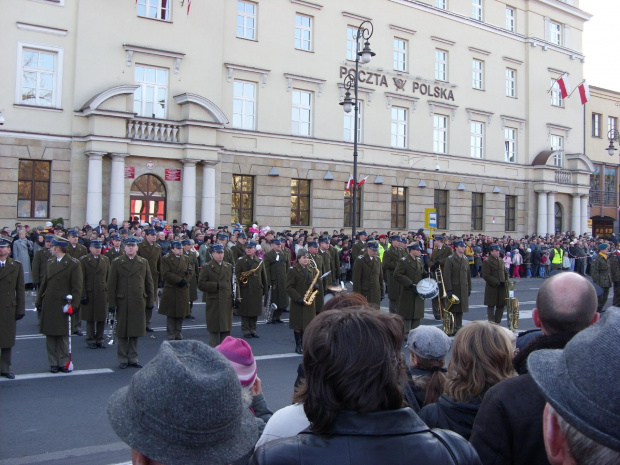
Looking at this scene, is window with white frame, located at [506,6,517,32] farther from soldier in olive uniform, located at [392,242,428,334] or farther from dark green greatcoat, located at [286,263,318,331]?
dark green greatcoat, located at [286,263,318,331]

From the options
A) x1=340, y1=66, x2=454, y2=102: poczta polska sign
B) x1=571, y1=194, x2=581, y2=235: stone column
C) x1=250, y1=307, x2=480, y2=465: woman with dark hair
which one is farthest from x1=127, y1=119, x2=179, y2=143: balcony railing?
x1=571, y1=194, x2=581, y2=235: stone column

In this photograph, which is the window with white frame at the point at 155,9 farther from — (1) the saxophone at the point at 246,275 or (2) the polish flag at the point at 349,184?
(1) the saxophone at the point at 246,275

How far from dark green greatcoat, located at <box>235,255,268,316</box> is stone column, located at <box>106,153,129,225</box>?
40.7 feet

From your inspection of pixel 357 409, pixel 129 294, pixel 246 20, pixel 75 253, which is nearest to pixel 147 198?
pixel 246 20

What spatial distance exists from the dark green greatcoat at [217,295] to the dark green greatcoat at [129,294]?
1065 millimetres

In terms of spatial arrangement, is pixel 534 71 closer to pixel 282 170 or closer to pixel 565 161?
pixel 565 161

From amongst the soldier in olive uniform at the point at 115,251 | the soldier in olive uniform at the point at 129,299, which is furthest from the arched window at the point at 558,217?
the soldier in olive uniform at the point at 129,299

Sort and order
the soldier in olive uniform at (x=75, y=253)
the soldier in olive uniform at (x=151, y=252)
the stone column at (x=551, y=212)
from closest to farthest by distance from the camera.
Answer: the soldier in olive uniform at (x=75, y=253) → the soldier in olive uniform at (x=151, y=252) → the stone column at (x=551, y=212)

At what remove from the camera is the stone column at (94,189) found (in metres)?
23.8

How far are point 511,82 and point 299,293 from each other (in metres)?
33.0

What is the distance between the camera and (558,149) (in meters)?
42.0

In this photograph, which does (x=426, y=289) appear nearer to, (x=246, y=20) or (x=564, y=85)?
(x=246, y=20)

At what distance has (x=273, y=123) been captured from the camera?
95.5 ft

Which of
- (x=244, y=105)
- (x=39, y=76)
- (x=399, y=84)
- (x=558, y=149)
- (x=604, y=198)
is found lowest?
(x=604, y=198)
